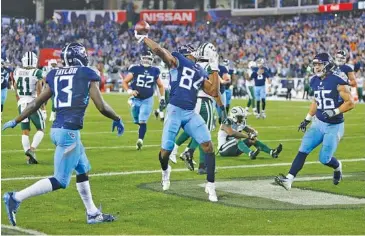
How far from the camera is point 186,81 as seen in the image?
11164 mm

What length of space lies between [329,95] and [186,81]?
203 cm

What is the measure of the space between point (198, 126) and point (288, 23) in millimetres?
43372

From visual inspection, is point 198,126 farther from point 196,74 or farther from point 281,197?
point 281,197

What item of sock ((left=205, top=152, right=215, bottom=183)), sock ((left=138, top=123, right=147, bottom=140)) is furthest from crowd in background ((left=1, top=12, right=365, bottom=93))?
sock ((left=205, top=152, right=215, bottom=183))

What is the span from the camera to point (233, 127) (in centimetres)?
1573

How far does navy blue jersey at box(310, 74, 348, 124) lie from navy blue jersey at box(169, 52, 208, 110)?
1699 mm

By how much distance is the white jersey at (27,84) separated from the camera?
15.7m

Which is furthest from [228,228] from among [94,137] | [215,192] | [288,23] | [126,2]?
[126,2]

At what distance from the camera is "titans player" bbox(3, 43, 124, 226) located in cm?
884

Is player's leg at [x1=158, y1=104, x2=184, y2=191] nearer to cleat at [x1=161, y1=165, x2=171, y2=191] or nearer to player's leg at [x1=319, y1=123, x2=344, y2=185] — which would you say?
cleat at [x1=161, y1=165, x2=171, y2=191]

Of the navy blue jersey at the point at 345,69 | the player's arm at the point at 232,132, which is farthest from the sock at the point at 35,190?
the navy blue jersey at the point at 345,69

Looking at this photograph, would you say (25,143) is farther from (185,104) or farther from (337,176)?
(337,176)

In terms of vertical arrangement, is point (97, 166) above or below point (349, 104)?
below

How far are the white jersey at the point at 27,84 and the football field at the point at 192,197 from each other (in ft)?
3.70
